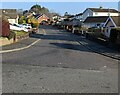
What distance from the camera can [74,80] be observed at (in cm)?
1130

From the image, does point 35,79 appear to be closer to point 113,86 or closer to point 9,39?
point 113,86

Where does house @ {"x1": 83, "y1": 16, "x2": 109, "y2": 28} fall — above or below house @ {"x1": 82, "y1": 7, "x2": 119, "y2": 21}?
below

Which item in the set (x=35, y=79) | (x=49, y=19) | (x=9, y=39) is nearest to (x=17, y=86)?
(x=35, y=79)

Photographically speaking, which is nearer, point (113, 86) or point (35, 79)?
point (113, 86)

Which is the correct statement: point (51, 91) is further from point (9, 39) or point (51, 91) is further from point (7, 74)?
point (9, 39)

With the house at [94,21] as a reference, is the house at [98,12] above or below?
above

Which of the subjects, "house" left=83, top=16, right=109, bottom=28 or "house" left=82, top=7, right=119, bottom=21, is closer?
"house" left=83, top=16, right=109, bottom=28

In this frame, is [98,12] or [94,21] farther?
[98,12]

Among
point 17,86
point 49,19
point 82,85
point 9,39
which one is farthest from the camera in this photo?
point 49,19

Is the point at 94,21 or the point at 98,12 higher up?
the point at 98,12

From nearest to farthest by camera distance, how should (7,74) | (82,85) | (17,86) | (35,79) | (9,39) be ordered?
(17,86)
(82,85)
(35,79)
(7,74)
(9,39)

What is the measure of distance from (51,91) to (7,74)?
3297 mm

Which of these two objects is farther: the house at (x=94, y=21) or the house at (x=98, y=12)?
the house at (x=98, y=12)

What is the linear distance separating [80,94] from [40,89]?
3.92ft
